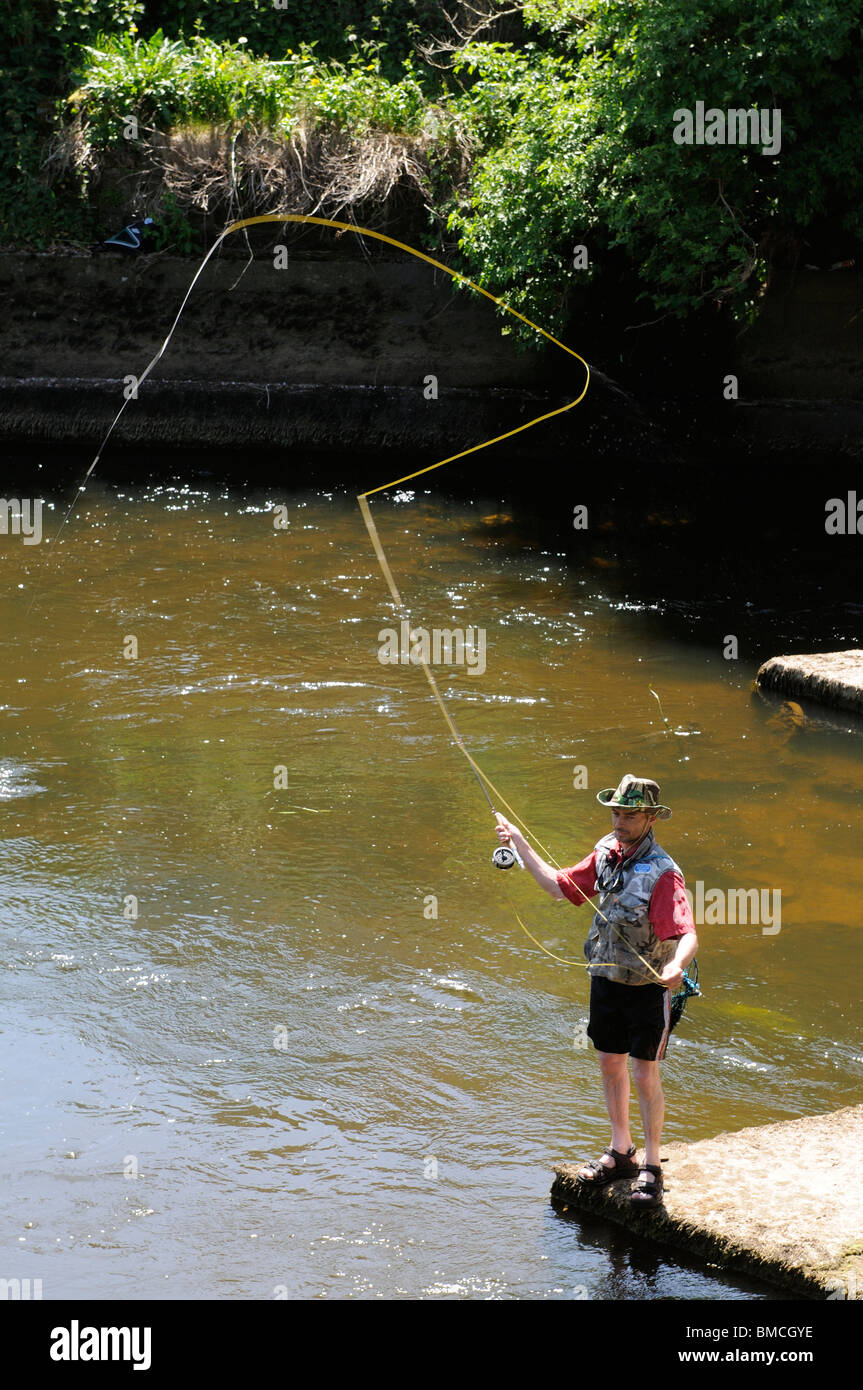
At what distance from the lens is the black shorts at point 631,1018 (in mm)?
4922

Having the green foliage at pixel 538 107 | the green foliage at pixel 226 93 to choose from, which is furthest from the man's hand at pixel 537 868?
the green foliage at pixel 226 93

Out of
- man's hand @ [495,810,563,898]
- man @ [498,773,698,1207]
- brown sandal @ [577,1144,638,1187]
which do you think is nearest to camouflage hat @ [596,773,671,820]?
man @ [498,773,698,1207]

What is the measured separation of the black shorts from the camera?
16.1 ft

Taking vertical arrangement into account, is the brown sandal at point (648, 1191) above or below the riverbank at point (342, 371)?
below

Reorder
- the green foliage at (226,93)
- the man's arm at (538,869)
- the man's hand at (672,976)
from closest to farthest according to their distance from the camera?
the man's hand at (672,976) → the man's arm at (538,869) → the green foliage at (226,93)

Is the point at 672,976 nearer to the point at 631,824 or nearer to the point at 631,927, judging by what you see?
the point at 631,927

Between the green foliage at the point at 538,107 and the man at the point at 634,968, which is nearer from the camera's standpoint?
the man at the point at 634,968

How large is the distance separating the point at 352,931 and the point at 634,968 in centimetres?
240

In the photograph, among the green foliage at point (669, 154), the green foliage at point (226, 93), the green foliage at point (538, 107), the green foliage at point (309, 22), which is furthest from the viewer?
the green foliage at point (309, 22)

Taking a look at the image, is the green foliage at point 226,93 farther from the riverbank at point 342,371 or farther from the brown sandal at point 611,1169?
the brown sandal at point 611,1169

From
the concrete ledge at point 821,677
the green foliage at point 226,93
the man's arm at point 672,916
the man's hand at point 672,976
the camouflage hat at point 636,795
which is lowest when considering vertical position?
the man's hand at point 672,976

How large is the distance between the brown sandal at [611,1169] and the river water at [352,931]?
0.48 feet

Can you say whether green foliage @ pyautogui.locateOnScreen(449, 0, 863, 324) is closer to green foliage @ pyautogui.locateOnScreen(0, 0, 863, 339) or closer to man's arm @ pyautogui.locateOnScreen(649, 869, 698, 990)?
green foliage @ pyautogui.locateOnScreen(0, 0, 863, 339)
